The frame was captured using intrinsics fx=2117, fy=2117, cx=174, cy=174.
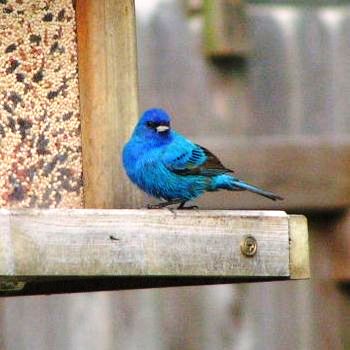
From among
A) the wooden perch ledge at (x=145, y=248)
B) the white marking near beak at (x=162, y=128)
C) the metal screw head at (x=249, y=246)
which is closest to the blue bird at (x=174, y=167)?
the white marking near beak at (x=162, y=128)

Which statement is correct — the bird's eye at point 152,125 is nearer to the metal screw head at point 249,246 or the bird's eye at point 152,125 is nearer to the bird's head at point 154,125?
the bird's head at point 154,125

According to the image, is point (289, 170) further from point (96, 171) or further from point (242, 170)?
point (96, 171)

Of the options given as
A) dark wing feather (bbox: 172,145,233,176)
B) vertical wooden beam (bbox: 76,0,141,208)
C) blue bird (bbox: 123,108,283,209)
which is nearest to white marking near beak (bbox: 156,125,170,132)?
blue bird (bbox: 123,108,283,209)

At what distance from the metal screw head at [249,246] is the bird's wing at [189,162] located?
0.64 metres

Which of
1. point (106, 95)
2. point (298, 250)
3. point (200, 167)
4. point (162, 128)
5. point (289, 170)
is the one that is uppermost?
point (106, 95)

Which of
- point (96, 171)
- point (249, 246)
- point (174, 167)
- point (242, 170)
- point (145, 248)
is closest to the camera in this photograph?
point (145, 248)

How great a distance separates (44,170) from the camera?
6320 millimetres

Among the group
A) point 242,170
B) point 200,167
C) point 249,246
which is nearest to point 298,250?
point 249,246

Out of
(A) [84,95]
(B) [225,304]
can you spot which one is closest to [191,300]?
(B) [225,304]

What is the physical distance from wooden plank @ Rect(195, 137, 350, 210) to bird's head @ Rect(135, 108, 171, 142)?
0.84 meters

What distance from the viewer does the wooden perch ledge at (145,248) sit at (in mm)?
5699

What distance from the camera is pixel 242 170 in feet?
25.6

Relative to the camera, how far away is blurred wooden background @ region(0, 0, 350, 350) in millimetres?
7852

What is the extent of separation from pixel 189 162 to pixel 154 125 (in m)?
0.17
